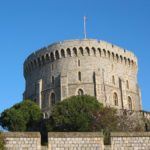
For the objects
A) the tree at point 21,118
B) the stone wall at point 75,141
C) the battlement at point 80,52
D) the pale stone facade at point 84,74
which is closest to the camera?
the stone wall at point 75,141

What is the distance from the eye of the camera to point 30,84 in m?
79.1

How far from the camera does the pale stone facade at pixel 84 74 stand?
7075 centimetres

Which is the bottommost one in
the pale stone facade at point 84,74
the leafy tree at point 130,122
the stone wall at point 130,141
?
the stone wall at point 130,141

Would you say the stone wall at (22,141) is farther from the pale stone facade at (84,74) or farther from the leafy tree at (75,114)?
the pale stone facade at (84,74)

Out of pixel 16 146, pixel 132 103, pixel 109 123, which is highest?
pixel 132 103

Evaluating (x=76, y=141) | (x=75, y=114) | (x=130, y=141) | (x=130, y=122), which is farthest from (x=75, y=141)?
(x=130, y=122)

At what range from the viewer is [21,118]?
198 feet

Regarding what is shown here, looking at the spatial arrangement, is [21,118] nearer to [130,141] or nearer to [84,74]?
[84,74]

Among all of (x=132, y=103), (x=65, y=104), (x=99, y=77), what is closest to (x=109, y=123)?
(x=65, y=104)

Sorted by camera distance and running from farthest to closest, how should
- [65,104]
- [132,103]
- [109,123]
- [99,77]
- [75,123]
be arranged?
[132,103] → [99,77] → [65,104] → [75,123] → [109,123]

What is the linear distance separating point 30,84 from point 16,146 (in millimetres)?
67115

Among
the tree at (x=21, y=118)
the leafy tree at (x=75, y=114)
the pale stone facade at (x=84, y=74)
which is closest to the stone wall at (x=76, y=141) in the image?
the leafy tree at (x=75, y=114)

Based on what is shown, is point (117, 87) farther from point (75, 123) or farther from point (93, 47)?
point (75, 123)

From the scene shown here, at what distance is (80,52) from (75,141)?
2392 inches
